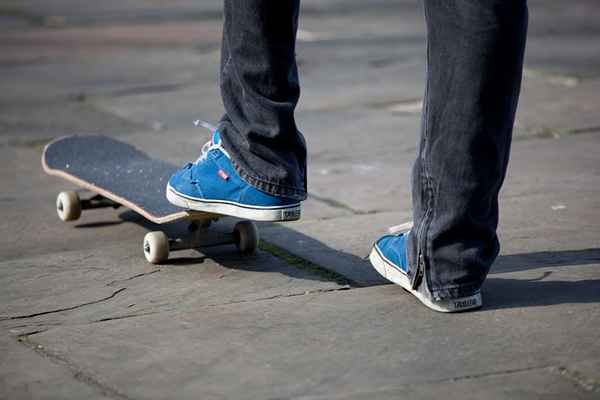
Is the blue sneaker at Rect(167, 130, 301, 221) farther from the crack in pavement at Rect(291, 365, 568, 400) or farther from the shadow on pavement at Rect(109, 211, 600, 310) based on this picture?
the crack in pavement at Rect(291, 365, 568, 400)

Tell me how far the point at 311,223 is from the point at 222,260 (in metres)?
0.50

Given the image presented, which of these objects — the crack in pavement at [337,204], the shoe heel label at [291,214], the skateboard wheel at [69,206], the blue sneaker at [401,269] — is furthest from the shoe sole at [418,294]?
the skateboard wheel at [69,206]

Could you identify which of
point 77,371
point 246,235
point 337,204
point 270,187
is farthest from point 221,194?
point 337,204

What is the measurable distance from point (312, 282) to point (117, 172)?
99 centimetres

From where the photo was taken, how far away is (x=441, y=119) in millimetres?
2432

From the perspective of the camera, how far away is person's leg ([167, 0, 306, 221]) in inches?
107

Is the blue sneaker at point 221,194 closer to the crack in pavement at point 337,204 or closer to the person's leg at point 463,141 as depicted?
the person's leg at point 463,141

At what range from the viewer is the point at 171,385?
216 centimetres

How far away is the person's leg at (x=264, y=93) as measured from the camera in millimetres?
2719

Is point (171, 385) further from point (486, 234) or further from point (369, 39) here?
point (369, 39)

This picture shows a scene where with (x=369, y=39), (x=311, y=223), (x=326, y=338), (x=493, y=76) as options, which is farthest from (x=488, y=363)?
(x=369, y=39)

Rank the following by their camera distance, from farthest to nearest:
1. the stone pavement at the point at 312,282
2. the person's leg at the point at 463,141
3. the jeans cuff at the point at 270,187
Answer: the jeans cuff at the point at 270,187, the person's leg at the point at 463,141, the stone pavement at the point at 312,282

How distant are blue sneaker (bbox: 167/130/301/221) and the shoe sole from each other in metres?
0.26

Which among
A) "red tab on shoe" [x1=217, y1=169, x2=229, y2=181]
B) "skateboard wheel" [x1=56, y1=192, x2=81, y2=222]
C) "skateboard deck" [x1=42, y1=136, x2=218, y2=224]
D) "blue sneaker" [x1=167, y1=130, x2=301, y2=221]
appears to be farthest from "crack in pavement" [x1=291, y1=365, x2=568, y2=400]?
"skateboard wheel" [x1=56, y1=192, x2=81, y2=222]
